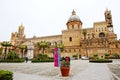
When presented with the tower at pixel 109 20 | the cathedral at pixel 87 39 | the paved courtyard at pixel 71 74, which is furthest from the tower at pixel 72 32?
the paved courtyard at pixel 71 74

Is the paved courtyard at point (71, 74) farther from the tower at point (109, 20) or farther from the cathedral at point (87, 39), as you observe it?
the tower at point (109, 20)

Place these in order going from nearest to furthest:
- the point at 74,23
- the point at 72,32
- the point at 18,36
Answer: the point at 72,32, the point at 74,23, the point at 18,36

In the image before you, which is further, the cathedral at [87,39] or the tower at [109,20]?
the tower at [109,20]

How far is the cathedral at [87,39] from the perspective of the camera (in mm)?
57000

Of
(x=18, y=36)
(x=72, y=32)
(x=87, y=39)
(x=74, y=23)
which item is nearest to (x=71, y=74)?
(x=87, y=39)

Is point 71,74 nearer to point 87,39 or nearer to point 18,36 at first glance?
point 87,39

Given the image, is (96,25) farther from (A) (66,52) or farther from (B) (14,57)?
(B) (14,57)

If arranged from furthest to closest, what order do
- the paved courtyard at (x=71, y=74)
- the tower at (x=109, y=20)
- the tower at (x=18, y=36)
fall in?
the tower at (x=18, y=36) < the tower at (x=109, y=20) < the paved courtyard at (x=71, y=74)

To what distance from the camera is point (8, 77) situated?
21.2ft

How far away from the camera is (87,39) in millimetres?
61344

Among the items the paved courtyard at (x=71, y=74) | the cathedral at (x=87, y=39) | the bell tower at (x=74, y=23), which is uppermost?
the bell tower at (x=74, y=23)

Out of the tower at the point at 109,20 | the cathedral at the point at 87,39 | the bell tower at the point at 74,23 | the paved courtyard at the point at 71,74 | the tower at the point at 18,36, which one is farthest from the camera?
the tower at the point at 18,36

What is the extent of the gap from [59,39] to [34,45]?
1394 centimetres

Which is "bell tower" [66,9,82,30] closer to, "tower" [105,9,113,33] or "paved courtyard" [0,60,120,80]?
"tower" [105,9,113,33]
